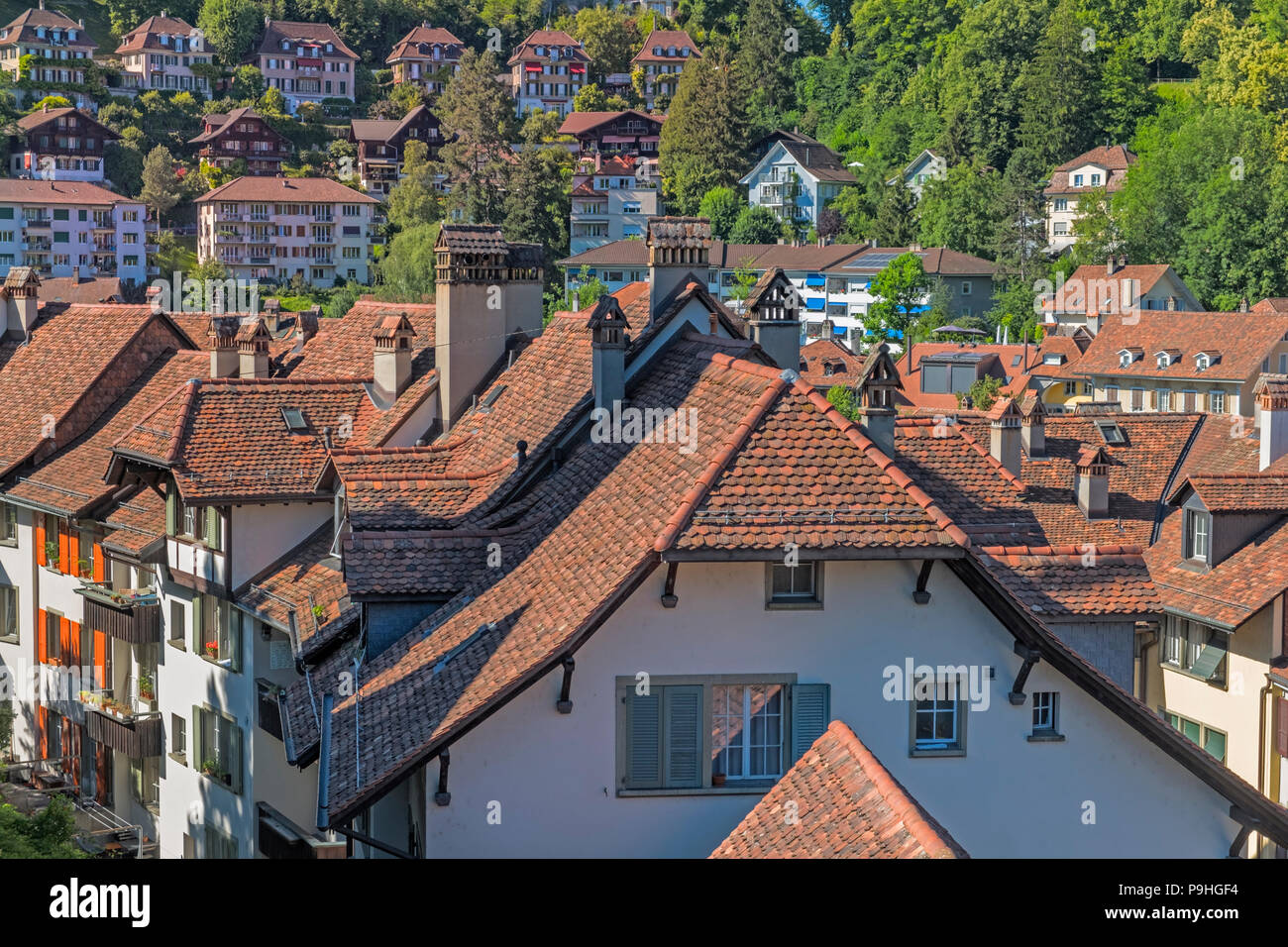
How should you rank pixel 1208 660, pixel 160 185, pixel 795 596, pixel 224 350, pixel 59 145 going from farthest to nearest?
pixel 59 145 → pixel 160 185 → pixel 224 350 → pixel 1208 660 → pixel 795 596

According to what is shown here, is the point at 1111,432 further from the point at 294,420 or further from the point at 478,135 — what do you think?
the point at 478,135

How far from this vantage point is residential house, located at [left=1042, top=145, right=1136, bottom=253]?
14425 centimetres

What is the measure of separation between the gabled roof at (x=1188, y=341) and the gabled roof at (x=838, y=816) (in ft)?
257

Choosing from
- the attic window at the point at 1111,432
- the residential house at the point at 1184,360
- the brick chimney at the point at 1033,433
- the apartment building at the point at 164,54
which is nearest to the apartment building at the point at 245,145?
the apartment building at the point at 164,54

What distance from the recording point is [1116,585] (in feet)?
71.7

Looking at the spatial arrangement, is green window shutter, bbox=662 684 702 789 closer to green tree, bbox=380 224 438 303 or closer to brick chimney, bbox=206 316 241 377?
brick chimney, bbox=206 316 241 377

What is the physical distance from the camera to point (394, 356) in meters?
Answer: 29.7

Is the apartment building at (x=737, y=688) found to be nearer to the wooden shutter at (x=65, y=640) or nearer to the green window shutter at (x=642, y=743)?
the green window shutter at (x=642, y=743)

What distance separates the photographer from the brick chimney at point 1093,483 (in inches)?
1405

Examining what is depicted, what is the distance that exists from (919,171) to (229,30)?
80.6 m

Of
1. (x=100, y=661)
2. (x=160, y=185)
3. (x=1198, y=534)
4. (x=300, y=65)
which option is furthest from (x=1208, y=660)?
(x=300, y=65)

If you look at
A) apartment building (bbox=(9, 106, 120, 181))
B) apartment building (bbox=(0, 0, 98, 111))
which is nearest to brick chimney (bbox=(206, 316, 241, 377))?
apartment building (bbox=(9, 106, 120, 181))

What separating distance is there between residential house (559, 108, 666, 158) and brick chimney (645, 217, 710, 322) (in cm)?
15601
